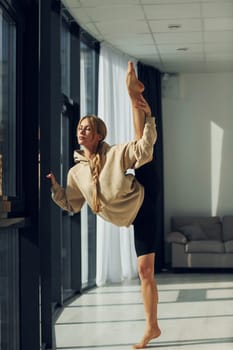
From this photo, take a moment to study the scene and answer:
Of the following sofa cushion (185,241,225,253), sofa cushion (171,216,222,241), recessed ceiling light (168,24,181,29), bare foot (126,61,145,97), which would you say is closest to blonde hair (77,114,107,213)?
bare foot (126,61,145,97)

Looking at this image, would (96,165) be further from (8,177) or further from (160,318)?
(160,318)

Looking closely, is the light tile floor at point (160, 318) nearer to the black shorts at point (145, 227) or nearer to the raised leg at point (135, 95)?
the black shorts at point (145, 227)

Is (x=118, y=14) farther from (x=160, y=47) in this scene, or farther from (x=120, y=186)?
(x=120, y=186)

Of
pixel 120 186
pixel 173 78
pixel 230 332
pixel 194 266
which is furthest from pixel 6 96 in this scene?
pixel 173 78

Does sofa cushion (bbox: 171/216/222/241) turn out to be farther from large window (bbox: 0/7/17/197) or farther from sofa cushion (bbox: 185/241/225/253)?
large window (bbox: 0/7/17/197)

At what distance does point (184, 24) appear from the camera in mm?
8734

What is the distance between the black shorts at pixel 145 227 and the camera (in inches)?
205

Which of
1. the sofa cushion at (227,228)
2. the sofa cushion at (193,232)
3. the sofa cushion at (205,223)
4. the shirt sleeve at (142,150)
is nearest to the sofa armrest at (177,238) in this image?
the sofa cushion at (193,232)

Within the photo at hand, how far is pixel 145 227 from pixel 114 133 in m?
5.16

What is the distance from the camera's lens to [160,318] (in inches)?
267

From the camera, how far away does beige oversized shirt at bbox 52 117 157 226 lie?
15.9 feet

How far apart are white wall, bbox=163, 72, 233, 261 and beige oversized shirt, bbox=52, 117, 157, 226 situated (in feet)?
23.9

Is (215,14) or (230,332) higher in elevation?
(215,14)

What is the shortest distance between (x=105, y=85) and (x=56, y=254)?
3282 mm
